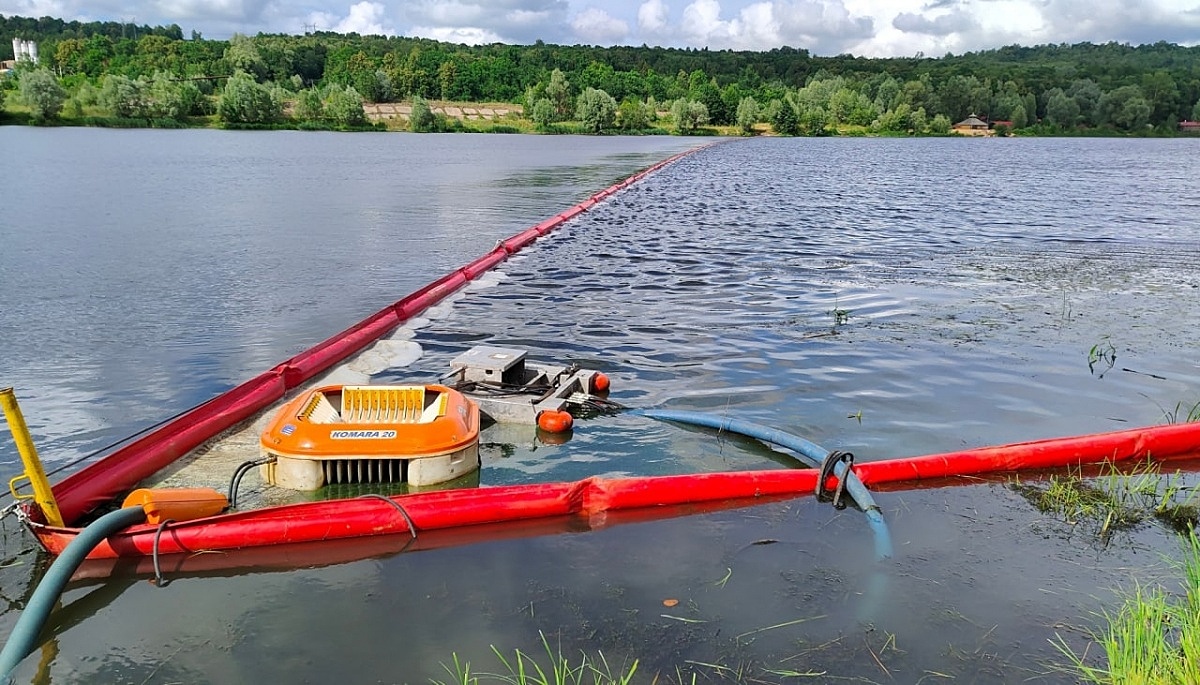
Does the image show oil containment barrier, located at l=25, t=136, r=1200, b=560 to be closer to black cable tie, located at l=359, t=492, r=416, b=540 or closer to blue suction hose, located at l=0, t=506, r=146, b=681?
black cable tie, located at l=359, t=492, r=416, b=540

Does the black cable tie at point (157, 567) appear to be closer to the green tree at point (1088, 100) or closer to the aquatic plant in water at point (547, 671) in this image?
the aquatic plant in water at point (547, 671)

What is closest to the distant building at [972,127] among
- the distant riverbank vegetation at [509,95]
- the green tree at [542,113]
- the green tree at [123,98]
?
the distant riverbank vegetation at [509,95]

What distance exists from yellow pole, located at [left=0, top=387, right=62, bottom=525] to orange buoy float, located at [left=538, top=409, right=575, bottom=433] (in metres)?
4.28

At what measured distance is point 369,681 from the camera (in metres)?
4.82

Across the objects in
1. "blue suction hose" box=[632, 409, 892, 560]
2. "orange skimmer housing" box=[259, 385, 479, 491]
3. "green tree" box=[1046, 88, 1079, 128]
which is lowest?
"blue suction hose" box=[632, 409, 892, 560]

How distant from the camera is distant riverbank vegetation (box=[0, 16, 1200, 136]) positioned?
114 m

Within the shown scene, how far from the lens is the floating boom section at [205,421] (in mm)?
6672

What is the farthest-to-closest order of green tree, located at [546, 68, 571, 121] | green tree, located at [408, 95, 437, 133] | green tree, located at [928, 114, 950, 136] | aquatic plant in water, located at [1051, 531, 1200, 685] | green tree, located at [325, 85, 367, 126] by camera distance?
green tree, located at [546, 68, 571, 121]
green tree, located at [928, 114, 950, 136]
green tree, located at [408, 95, 437, 133]
green tree, located at [325, 85, 367, 126]
aquatic plant in water, located at [1051, 531, 1200, 685]

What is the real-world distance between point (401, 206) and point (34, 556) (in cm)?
2598

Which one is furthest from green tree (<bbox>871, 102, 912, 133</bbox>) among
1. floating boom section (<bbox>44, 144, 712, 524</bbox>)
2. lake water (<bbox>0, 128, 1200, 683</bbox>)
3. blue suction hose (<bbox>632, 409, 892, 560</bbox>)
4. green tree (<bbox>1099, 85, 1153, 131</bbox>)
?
blue suction hose (<bbox>632, 409, 892, 560</bbox>)

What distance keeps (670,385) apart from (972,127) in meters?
162

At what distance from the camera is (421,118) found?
407 feet

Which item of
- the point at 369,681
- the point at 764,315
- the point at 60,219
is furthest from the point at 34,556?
the point at 60,219

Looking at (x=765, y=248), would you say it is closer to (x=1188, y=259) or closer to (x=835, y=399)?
(x=1188, y=259)
